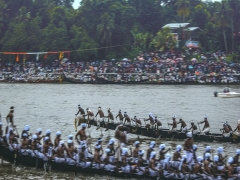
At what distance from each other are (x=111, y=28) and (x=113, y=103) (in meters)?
37.8

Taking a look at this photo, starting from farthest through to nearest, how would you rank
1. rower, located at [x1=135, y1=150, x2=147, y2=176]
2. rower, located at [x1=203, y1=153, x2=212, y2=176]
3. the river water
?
the river water → rower, located at [x1=135, y1=150, x2=147, y2=176] → rower, located at [x1=203, y1=153, x2=212, y2=176]

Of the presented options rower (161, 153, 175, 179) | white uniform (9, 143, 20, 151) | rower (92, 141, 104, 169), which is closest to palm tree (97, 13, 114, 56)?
white uniform (9, 143, 20, 151)

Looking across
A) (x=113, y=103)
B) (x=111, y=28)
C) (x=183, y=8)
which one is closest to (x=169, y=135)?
(x=113, y=103)

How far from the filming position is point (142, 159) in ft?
70.5

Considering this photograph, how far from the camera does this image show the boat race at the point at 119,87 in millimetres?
22688

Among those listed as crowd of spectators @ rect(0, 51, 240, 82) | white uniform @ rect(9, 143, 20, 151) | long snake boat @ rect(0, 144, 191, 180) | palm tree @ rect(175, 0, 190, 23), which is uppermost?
palm tree @ rect(175, 0, 190, 23)

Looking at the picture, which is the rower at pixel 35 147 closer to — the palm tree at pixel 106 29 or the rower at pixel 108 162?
the rower at pixel 108 162

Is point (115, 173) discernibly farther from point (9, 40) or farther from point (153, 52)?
point (9, 40)

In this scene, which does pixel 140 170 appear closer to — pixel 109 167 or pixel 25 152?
pixel 109 167

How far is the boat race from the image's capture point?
74.4 ft

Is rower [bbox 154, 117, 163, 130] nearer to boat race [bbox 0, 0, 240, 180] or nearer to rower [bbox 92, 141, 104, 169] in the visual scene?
boat race [bbox 0, 0, 240, 180]

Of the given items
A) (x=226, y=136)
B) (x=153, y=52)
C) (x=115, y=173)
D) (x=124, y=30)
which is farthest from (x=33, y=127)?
(x=124, y=30)

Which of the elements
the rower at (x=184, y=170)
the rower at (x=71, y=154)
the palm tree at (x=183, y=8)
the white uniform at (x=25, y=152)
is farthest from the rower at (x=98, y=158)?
the palm tree at (x=183, y=8)

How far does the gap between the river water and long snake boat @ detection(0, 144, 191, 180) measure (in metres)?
0.45
